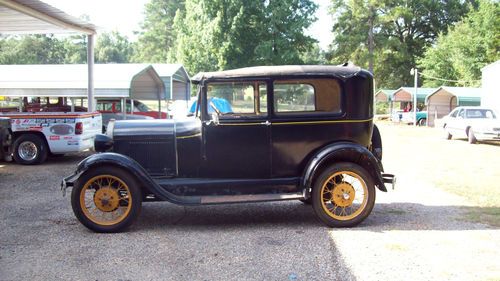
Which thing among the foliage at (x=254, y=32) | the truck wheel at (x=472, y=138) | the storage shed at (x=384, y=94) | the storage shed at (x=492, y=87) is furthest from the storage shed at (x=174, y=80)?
the storage shed at (x=384, y=94)

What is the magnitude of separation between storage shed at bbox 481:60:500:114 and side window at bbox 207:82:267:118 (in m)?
21.9

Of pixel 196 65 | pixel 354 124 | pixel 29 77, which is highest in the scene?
pixel 196 65

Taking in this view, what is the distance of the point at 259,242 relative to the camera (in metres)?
5.28

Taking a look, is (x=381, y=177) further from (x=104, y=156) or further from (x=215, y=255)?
(x=104, y=156)

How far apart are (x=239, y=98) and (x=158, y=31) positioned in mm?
70981

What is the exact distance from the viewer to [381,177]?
5.93 metres

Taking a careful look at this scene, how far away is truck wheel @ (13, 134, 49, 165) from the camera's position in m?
11.3

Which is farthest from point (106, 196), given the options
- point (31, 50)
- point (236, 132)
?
point (31, 50)

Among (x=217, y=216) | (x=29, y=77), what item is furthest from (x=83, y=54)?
(x=217, y=216)

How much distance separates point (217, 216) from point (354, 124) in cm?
226

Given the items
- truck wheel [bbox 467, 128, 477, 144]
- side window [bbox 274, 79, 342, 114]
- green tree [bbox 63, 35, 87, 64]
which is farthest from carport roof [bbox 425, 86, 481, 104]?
green tree [bbox 63, 35, 87, 64]

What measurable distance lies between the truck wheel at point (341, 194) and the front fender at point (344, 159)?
0.10 meters

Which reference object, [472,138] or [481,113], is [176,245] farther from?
[481,113]

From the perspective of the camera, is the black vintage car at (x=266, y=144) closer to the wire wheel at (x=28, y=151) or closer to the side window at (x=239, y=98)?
the side window at (x=239, y=98)
